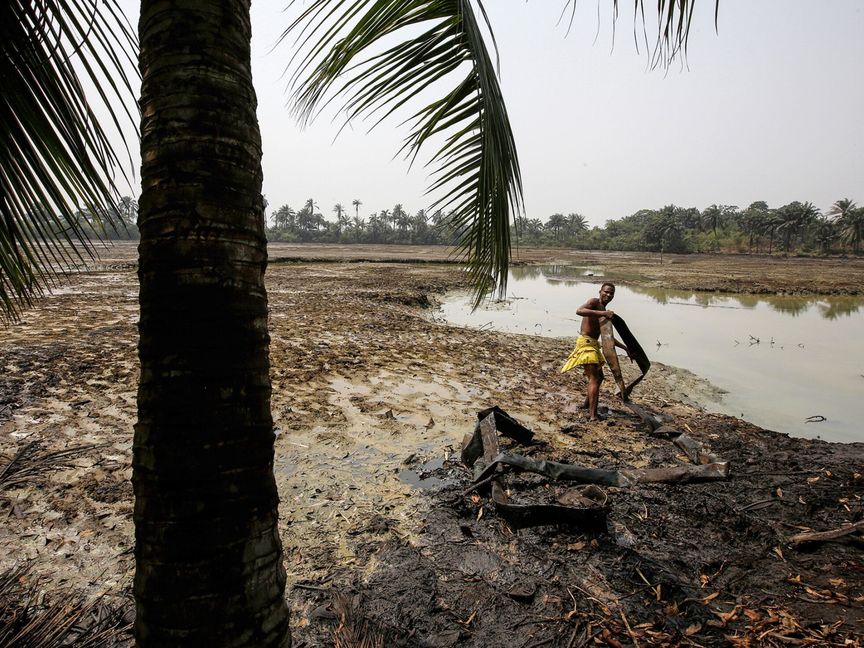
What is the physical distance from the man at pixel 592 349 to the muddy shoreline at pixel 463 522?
0.40m

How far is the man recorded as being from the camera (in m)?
5.81

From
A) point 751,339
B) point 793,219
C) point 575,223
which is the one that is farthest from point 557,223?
point 751,339

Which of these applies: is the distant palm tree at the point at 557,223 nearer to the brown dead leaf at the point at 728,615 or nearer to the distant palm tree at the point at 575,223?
the distant palm tree at the point at 575,223

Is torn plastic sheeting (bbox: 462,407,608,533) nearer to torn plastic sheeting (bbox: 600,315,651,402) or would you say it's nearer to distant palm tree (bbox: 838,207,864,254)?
torn plastic sheeting (bbox: 600,315,651,402)

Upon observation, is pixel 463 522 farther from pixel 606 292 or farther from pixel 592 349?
pixel 606 292

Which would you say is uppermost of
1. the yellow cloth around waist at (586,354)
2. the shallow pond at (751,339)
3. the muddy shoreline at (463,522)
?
the yellow cloth around waist at (586,354)

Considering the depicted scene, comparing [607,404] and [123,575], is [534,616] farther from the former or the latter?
[607,404]

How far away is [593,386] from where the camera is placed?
229 inches

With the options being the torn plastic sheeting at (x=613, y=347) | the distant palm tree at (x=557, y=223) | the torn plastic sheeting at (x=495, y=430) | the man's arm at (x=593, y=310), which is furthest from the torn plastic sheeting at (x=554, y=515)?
the distant palm tree at (x=557, y=223)

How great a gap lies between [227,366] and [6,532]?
11.4 feet

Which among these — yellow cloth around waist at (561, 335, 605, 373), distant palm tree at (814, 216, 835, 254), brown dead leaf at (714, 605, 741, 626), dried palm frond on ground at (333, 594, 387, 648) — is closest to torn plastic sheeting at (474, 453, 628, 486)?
brown dead leaf at (714, 605, 741, 626)

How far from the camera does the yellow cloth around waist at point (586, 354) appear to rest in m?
5.85

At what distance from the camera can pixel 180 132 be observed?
105 cm

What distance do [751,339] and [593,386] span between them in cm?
896
